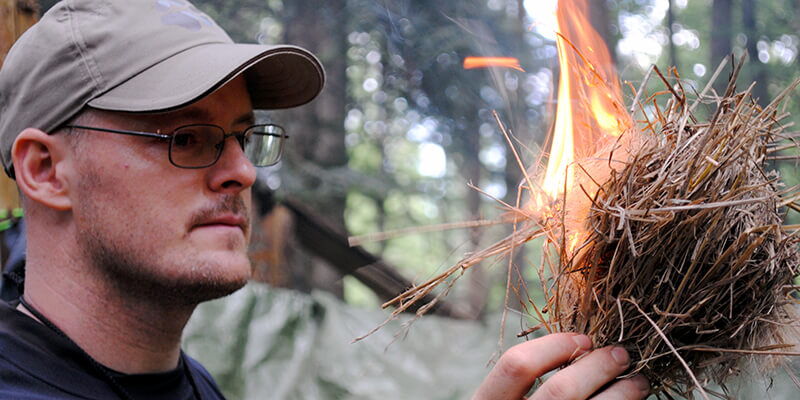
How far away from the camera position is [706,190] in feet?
3.85

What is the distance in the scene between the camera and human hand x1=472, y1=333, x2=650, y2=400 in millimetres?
1186

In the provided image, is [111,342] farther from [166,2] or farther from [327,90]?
[327,90]

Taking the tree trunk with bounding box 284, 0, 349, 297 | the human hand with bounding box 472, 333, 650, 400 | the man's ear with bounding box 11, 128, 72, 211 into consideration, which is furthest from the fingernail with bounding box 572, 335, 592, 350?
the tree trunk with bounding box 284, 0, 349, 297

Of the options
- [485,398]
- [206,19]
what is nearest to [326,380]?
[206,19]

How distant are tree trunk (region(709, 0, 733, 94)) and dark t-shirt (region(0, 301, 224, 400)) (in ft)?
16.9

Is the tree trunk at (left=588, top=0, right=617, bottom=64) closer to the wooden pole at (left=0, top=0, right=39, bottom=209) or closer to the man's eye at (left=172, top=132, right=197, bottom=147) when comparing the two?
the man's eye at (left=172, top=132, right=197, bottom=147)

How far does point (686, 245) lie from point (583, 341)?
29 cm

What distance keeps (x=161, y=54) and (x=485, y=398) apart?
Result: 1.28 m

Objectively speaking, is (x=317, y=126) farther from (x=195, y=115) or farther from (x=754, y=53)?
(x=195, y=115)

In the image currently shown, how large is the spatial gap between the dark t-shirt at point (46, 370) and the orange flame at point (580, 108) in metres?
1.21

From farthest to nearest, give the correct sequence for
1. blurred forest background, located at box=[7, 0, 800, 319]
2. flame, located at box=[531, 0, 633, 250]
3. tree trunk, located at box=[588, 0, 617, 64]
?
blurred forest background, located at box=[7, 0, 800, 319] → tree trunk, located at box=[588, 0, 617, 64] → flame, located at box=[531, 0, 633, 250]

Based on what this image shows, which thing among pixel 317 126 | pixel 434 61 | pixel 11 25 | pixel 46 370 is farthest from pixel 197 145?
pixel 317 126

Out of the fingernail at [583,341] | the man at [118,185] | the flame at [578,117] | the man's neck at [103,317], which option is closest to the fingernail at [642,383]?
the fingernail at [583,341]

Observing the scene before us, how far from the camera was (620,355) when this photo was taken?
4.08 ft
